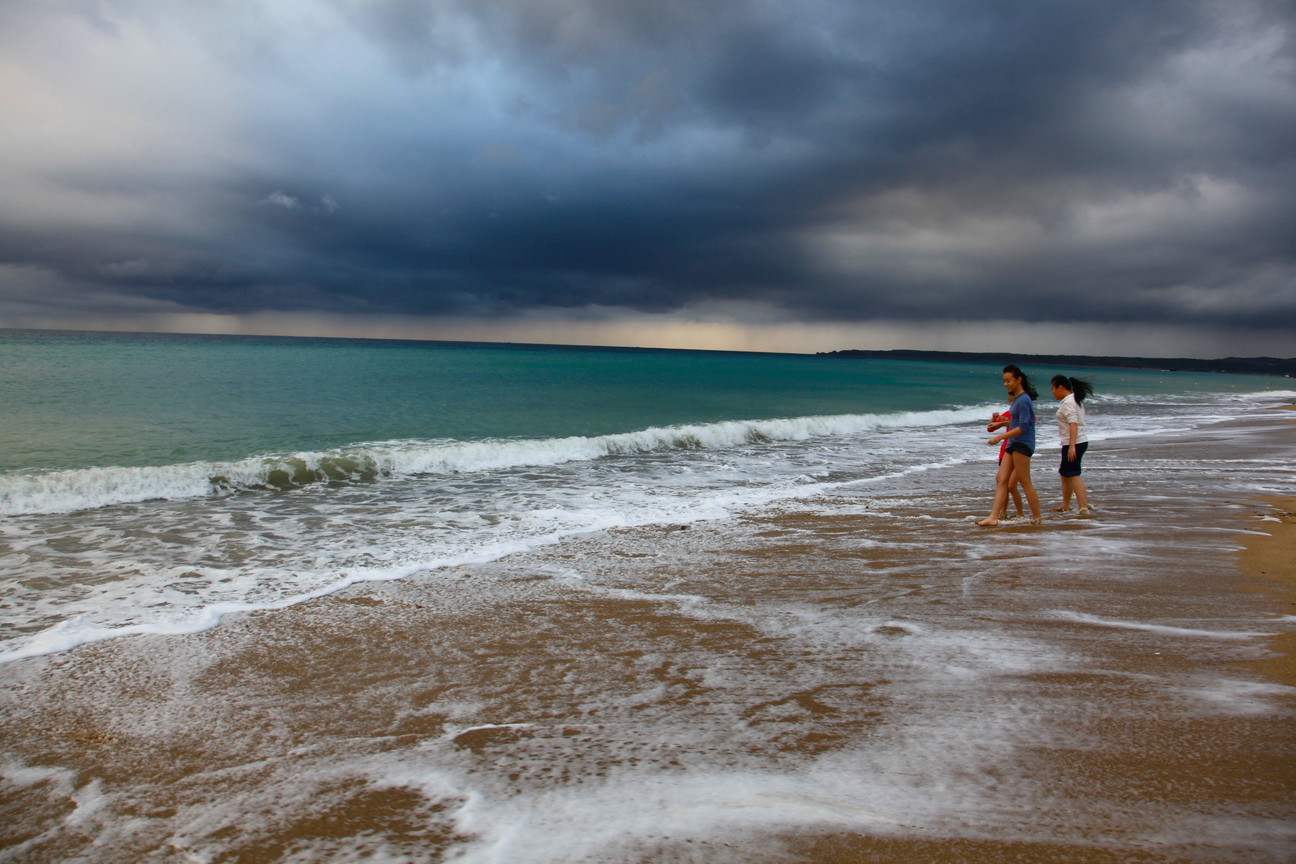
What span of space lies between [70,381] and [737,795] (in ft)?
134

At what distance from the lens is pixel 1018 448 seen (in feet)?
28.9

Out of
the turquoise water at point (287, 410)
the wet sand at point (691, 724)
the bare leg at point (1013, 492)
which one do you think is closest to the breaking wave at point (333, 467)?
the turquoise water at point (287, 410)

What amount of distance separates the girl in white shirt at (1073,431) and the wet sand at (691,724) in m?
2.90

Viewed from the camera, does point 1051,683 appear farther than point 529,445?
No

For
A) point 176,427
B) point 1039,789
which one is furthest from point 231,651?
point 176,427

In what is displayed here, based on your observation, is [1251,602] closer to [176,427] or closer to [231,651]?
[231,651]

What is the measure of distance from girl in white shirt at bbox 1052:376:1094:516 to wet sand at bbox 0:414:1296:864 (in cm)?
290

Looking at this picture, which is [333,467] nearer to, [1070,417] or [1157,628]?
[1070,417]

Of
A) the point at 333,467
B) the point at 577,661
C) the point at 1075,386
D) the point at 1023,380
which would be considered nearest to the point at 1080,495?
the point at 1075,386

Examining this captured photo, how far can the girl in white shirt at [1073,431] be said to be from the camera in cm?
912

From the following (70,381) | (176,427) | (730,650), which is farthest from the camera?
(70,381)

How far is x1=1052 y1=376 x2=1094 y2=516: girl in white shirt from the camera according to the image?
9125mm

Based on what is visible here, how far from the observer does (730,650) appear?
14.8ft

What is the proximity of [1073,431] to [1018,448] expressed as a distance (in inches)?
37.6
